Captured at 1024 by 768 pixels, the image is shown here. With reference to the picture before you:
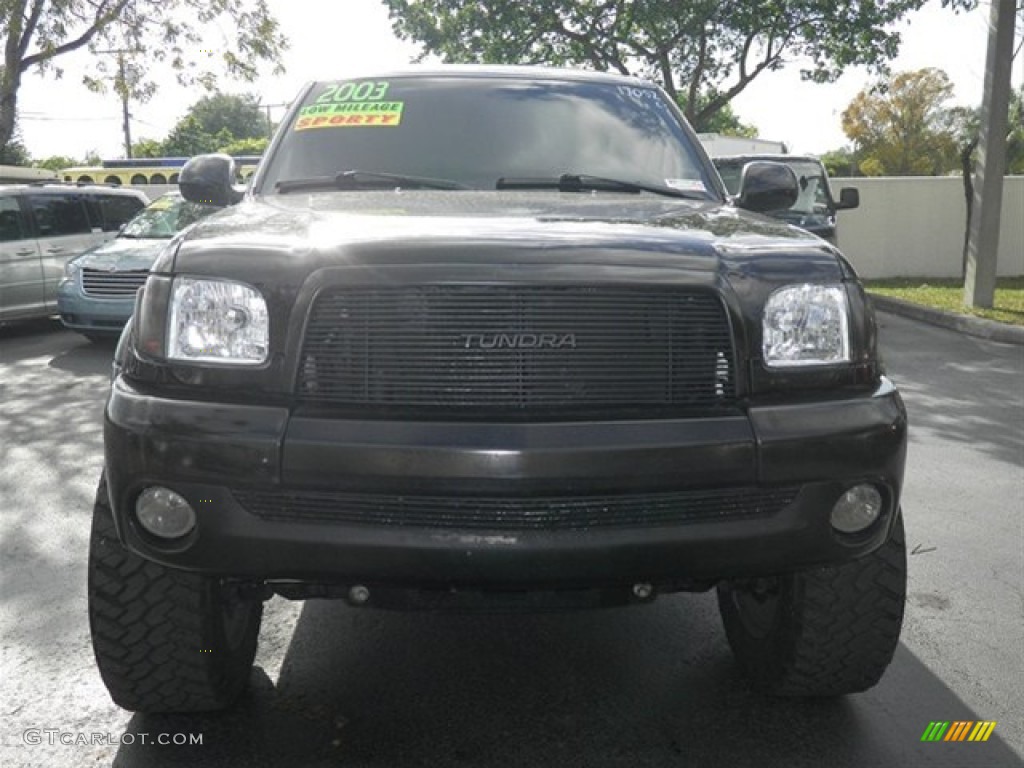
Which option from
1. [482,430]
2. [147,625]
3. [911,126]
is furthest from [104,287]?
[911,126]

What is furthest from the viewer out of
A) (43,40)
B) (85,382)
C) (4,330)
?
(43,40)

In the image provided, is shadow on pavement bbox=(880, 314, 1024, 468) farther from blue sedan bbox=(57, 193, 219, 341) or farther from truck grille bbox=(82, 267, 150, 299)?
truck grille bbox=(82, 267, 150, 299)

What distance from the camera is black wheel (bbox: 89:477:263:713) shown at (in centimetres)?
271

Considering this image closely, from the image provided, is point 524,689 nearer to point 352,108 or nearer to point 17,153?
point 352,108

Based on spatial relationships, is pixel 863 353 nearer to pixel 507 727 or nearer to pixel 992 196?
pixel 507 727

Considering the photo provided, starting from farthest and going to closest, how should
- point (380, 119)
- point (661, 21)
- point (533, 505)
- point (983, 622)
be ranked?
point (661, 21), point (380, 119), point (983, 622), point (533, 505)

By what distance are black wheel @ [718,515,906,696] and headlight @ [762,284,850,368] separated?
581 mm

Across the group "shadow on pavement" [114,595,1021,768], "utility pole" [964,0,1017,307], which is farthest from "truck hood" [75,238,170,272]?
"utility pole" [964,0,1017,307]

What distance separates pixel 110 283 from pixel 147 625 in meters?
8.60

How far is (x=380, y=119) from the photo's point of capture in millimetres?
3959

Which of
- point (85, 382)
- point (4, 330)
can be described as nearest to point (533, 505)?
point (85, 382)

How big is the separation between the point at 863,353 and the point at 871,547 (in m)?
0.47

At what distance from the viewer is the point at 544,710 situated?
9.90 feet

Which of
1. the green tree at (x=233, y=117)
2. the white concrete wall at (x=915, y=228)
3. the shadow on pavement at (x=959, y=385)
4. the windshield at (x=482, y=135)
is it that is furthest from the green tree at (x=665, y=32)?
the green tree at (x=233, y=117)
